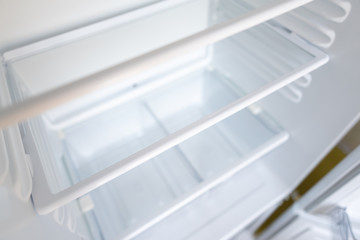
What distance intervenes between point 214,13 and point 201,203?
794 mm

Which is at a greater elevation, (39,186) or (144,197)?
(39,186)

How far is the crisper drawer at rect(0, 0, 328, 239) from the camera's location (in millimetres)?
717

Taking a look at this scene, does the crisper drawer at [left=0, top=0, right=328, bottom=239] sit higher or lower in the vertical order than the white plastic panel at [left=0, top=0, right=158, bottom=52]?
lower

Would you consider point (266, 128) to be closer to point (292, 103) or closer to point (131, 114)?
point (292, 103)

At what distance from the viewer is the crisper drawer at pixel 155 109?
0.72 metres

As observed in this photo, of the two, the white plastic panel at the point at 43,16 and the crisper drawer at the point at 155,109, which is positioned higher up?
the white plastic panel at the point at 43,16

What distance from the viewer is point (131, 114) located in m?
1.10

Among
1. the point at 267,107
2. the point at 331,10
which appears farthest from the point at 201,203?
the point at 331,10

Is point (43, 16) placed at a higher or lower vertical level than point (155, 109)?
higher

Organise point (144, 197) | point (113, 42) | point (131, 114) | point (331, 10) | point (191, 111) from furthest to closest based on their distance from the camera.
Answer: point (191, 111)
point (131, 114)
point (144, 197)
point (113, 42)
point (331, 10)

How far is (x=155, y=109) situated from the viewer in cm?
114

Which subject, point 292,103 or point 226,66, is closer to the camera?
point 292,103

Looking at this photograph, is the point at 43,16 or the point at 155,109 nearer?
the point at 43,16

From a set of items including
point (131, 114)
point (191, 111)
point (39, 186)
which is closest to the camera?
point (39, 186)
